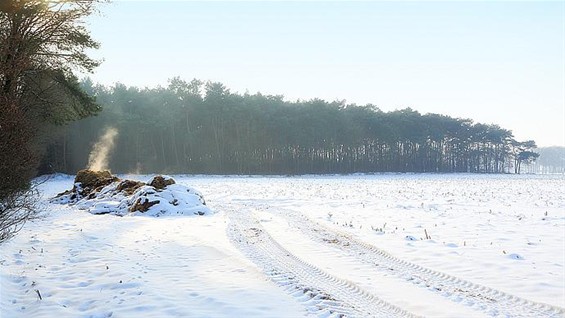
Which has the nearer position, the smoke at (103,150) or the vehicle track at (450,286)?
the vehicle track at (450,286)

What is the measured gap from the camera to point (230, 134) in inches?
2736

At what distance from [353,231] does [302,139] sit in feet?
188

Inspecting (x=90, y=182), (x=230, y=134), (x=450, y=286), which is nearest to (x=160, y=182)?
(x=90, y=182)

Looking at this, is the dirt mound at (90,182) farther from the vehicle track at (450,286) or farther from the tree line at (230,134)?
the tree line at (230,134)

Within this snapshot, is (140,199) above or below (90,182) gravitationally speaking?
below

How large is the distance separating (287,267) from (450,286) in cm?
339

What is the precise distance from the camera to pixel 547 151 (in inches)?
7584

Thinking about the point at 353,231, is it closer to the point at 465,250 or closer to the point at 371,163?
the point at 465,250

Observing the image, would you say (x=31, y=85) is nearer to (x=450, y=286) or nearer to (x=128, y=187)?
(x=128, y=187)

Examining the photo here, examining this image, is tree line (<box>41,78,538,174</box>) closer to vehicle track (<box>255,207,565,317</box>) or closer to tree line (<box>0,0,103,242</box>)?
tree line (<box>0,0,103,242</box>)

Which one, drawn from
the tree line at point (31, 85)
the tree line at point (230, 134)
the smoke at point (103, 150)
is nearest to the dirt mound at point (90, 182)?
the tree line at point (31, 85)

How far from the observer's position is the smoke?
6275 centimetres

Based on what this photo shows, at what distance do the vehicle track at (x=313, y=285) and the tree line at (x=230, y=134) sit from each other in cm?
5398

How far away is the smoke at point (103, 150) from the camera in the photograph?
62.8 metres
